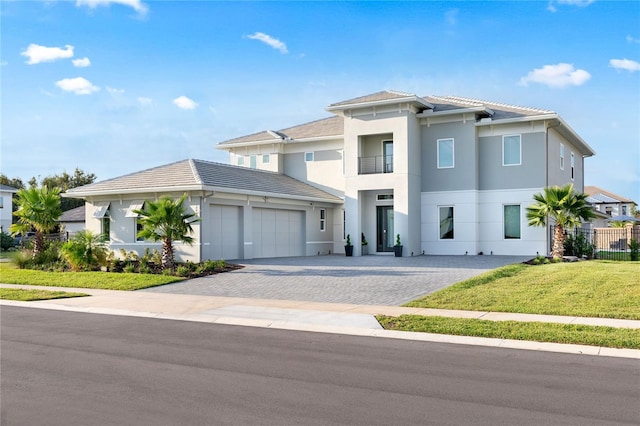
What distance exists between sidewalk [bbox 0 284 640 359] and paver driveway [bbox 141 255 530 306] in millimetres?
1103

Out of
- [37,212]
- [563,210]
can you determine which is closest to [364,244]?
[563,210]

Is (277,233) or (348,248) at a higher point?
(277,233)

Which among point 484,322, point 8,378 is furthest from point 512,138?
point 8,378

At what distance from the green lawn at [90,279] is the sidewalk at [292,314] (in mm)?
1649

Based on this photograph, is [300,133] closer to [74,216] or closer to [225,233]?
[225,233]

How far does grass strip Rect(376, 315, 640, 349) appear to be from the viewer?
35.0 feet

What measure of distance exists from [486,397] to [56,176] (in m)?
74.0

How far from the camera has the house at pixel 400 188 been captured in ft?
92.5

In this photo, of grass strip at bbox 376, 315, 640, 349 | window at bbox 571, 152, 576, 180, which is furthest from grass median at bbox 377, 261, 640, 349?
window at bbox 571, 152, 576, 180

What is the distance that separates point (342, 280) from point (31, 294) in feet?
31.5

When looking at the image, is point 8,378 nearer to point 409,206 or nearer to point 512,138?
point 409,206

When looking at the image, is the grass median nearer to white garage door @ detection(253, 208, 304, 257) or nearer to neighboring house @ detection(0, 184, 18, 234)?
white garage door @ detection(253, 208, 304, 257)

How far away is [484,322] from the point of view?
1248cm

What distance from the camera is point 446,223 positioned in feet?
101
